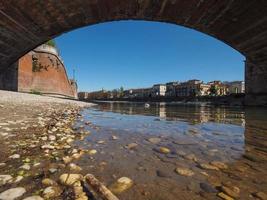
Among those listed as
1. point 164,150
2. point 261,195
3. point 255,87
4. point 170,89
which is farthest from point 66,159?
point 170,89

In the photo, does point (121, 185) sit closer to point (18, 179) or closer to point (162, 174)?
point (162, 174)

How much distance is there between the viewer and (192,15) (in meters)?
7.12

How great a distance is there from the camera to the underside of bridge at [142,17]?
244 inches

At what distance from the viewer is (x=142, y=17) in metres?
7.77

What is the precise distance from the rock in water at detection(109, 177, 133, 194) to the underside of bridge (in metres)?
5.92

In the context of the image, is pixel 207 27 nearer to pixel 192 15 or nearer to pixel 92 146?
pixel 192 15

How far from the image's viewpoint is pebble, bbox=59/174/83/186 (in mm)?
1973

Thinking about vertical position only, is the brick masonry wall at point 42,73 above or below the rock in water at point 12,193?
above

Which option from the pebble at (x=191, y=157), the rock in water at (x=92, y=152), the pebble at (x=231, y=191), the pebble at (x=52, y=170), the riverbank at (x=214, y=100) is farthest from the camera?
the riverbank at (x=214, y=100)

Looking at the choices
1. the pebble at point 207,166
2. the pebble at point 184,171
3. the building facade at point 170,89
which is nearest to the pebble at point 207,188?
the pebble at point 184,171

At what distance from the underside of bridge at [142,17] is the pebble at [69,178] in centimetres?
574

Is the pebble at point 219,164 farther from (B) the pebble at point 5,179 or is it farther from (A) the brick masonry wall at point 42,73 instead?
(A) the brick masonry wall at point 42,73

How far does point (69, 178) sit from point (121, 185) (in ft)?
1.72

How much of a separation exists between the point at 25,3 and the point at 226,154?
21.5 ft
